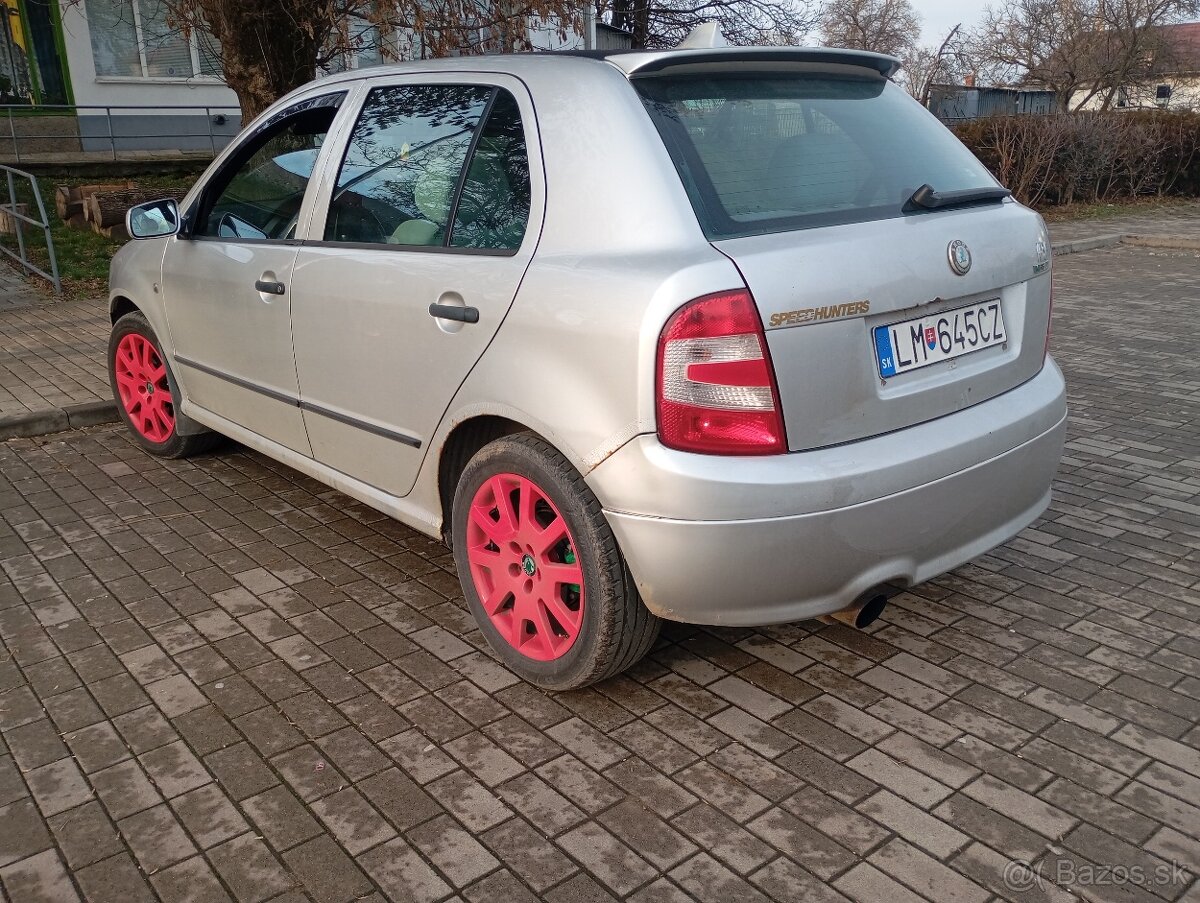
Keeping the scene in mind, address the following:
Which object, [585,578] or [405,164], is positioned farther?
[405,164]

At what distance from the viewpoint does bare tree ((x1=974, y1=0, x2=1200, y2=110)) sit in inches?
1355

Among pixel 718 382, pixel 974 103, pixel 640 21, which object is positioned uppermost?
pixel 640 21

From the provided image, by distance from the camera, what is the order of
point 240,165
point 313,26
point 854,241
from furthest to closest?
point 313,26 → point 240,165 → point 854,241

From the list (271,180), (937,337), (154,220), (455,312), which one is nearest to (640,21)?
(154,220)

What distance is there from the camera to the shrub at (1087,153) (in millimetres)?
18438

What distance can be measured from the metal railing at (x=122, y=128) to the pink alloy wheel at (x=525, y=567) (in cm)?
1638

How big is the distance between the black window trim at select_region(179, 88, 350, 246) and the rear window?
1520 millimetres

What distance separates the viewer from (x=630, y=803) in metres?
2.61

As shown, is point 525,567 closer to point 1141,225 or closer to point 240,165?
point 240,165

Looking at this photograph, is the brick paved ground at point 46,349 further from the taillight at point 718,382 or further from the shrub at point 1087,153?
the shrub at point 1087,153

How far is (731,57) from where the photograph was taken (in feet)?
9.86

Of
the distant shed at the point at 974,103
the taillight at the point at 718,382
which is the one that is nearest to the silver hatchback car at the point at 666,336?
the taillight at the point at 718,382

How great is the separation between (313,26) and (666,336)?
22.9ft

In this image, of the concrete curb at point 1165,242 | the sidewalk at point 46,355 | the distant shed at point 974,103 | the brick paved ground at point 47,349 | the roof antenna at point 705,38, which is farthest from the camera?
the distant shed at point 974,103
